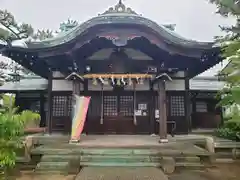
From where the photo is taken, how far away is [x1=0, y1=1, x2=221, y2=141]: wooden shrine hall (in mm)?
10031

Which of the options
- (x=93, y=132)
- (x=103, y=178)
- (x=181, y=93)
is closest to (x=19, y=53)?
(x=93, y=132)

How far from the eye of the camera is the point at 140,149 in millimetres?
8344

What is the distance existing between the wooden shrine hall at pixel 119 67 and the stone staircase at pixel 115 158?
5.80ft

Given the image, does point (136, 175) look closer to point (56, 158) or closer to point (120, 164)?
point (120, 164)

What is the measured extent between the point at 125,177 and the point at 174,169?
70.9 inches

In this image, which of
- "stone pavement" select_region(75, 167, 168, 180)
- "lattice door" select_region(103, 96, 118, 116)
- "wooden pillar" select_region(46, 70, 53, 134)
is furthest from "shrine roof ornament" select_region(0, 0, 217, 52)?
"stone pavement" select_region(75, 167, 168, 180)

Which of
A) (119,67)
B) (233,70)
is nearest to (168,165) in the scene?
(233,70)

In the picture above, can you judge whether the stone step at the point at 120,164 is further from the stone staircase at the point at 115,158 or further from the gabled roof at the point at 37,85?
the gabled roof at the point at 37,85

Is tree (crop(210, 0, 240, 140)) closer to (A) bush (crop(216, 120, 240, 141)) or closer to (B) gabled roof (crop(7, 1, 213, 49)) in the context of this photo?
(A) bush (crop(216, 120, 240, 141))

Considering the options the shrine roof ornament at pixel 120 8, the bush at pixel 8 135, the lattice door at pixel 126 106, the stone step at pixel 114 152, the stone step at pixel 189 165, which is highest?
the shrine roof ornament at pixel 120 8

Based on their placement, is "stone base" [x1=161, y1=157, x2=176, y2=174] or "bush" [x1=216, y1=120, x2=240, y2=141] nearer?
"stone base" [x1=161, y1=157, x2=176, y2=174]

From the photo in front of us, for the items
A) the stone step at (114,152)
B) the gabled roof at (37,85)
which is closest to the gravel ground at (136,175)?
the stone step at (114,152)

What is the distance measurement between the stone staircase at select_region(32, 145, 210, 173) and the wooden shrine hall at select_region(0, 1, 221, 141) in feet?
5.80

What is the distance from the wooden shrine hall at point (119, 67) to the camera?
1003 centimetres
